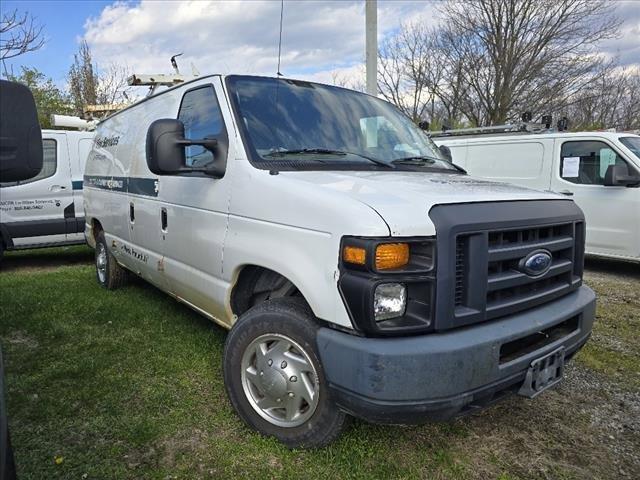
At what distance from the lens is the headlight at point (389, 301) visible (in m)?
2.09

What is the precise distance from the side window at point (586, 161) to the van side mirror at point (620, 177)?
0.17 metres

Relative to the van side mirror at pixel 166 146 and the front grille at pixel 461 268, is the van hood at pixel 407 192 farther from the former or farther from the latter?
the van side mirror at pixel 166 146

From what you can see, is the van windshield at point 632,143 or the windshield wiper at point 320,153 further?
the van windshield at point 632,143

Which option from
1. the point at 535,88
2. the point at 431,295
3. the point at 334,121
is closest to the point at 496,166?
the point at 334,121

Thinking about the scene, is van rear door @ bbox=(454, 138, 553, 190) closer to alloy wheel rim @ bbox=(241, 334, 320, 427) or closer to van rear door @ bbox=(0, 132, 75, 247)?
alloy wheel rim @ bbox=(241, 334, 320, 427)

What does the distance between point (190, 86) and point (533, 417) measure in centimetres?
331

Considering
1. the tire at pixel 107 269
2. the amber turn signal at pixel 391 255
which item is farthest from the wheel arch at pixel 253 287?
A: the tire at pixel 107 269

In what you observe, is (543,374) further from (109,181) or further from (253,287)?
(109,181)

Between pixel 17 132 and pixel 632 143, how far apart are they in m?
7.64

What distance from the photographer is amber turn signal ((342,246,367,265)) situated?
2074 mm

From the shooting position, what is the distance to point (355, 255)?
2102 mm

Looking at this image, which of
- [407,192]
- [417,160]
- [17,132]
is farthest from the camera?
[417,160]

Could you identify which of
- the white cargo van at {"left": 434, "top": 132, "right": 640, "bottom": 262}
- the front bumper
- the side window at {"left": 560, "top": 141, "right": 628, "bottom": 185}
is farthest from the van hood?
the side window at {"left": 560, "top": 141, "right": 628, "bottom": 185}

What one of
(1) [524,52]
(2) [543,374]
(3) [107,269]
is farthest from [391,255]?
(1) [524,52]
